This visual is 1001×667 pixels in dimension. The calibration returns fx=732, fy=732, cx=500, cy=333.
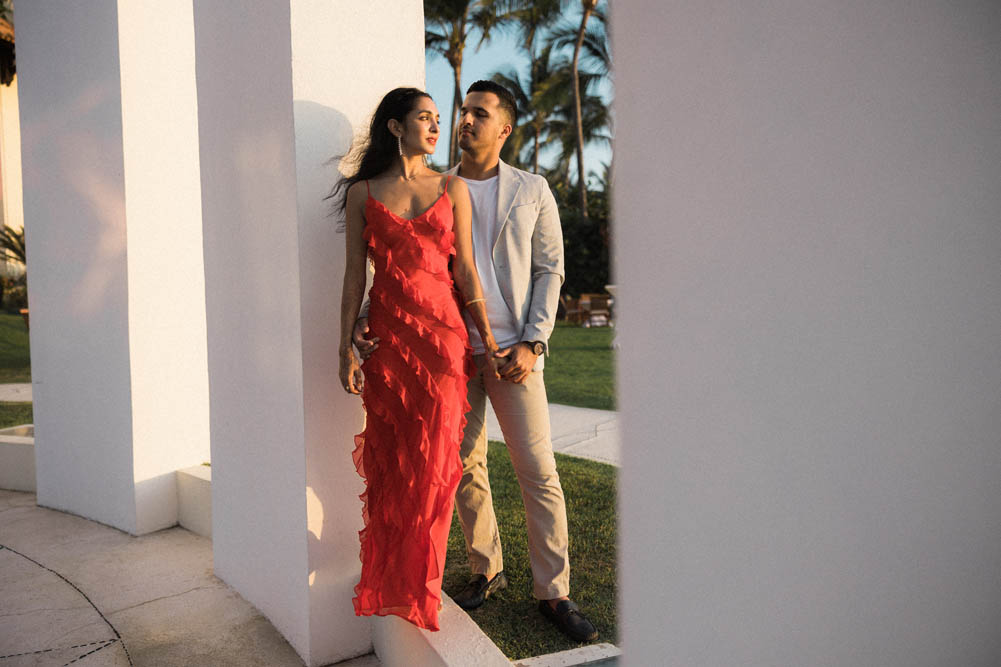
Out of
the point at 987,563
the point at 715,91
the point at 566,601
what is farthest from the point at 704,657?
the point at 566,601

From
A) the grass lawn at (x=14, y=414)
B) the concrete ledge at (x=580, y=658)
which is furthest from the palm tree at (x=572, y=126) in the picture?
the concrete ledge at (x=580, y=658)

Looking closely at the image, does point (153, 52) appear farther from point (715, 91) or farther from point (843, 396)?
point (843, 396)

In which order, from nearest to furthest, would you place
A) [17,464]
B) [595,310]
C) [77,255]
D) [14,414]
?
[77,255], [17,464], [14,414], [595,310]

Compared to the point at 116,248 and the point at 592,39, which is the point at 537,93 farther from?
the point at 116,248

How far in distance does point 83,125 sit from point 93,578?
7.74 ft

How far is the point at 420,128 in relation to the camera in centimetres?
233

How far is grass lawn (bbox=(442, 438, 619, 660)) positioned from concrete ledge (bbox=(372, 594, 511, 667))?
33cm

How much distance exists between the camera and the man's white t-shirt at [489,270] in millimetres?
2588

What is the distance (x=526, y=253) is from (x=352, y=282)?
659 millimetres

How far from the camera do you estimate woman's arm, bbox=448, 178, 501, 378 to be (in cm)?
235

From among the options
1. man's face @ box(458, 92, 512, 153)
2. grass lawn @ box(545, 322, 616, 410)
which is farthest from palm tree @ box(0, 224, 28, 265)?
man's face @ box(458, 92, 512, 153)

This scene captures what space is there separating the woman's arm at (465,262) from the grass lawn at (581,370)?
8.03ft

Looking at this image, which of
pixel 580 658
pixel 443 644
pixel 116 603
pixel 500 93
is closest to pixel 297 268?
pixel 500 93

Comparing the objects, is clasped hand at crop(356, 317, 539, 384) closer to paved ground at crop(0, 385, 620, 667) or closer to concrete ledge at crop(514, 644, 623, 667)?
paved ground at crop(0, 385, 620, 667)
